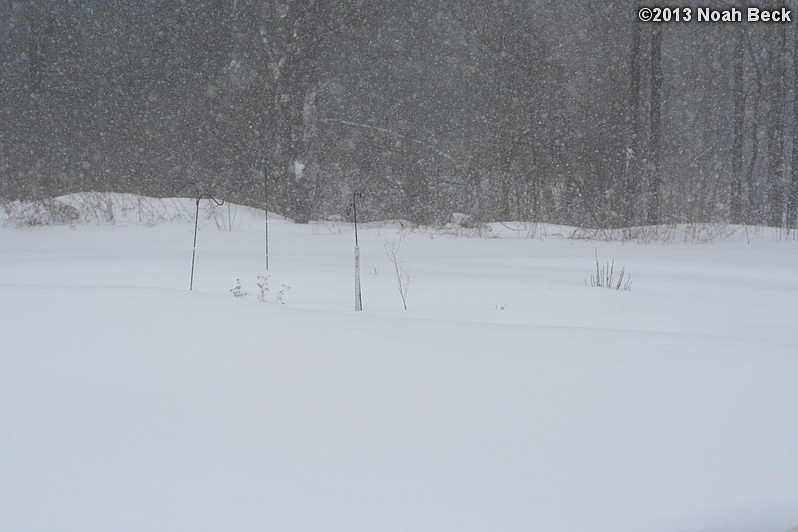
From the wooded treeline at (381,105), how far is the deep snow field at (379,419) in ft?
36.9

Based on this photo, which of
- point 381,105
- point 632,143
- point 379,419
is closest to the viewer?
point 379,419

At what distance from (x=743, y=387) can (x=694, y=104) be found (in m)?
19.2

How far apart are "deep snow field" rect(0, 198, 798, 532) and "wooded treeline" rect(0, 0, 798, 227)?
11.3 metres

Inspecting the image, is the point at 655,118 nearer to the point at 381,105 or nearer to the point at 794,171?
the point at 794,171

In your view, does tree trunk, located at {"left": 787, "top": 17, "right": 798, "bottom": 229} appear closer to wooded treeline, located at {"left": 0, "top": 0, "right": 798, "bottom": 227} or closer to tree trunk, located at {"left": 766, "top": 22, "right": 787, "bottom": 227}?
wooded treeline, located at {"left": 0, "top": 0, "right": 798, "bottom": 227}

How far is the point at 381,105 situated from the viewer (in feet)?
59.3

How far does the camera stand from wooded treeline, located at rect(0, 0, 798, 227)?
1527 cm

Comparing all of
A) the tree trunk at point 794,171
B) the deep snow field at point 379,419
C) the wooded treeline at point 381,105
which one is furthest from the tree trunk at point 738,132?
the deep snow field at point 379,419

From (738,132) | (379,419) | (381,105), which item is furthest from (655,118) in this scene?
(379,419)

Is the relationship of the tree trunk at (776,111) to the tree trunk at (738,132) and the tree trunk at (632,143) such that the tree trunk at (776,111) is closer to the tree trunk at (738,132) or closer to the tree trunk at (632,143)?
the tree trunk at (738,132)

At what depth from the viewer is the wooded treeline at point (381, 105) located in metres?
15.3

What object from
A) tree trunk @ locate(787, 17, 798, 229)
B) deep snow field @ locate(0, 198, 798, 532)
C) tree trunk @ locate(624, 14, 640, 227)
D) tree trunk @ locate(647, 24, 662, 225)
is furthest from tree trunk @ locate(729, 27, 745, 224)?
deep snow field @ locate(0, 198, 798, 532)

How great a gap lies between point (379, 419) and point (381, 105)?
1629cm

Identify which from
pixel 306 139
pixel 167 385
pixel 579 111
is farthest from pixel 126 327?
pixel 579 111
